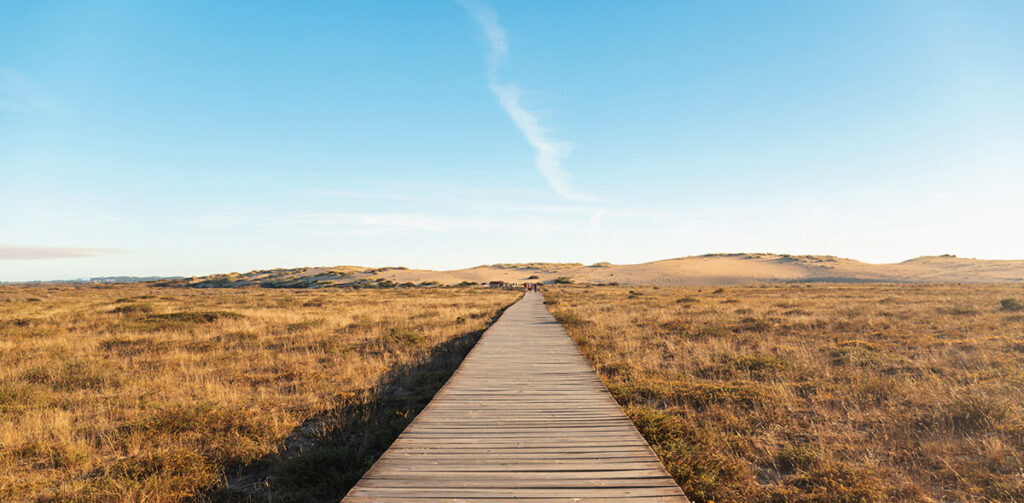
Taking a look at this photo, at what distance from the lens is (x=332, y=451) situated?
6129 mm

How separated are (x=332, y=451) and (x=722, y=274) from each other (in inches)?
4109

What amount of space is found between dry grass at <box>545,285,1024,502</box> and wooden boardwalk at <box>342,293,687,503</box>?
102 cm

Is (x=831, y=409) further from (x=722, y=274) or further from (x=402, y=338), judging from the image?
(x=722, y=274)

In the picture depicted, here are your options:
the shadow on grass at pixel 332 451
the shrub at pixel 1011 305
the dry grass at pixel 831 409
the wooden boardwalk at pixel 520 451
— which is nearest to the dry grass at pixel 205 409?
the shadow on grass at pixel 332 451

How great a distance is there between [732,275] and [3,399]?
4135 inches

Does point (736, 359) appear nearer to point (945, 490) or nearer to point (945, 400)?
point (945, 400)

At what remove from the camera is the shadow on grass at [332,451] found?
539cm

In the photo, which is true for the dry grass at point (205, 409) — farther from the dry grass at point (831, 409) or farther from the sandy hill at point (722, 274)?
the sandy hill at point (722, 274)

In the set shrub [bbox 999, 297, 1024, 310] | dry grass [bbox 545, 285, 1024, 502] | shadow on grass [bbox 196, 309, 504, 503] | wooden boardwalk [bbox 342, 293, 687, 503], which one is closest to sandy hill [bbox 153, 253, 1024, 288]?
shrub [bbox 999, 297, 1024, 310]

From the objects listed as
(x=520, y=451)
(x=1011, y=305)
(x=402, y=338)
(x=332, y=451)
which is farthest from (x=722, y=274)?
(x=332, y=451)

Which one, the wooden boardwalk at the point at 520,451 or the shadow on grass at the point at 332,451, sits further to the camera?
the shadow on grass at the point at 332,451

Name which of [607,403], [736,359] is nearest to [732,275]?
[736,359]

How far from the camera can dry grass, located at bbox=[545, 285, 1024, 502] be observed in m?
5.29

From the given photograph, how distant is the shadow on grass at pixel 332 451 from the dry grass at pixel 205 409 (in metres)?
0.02
